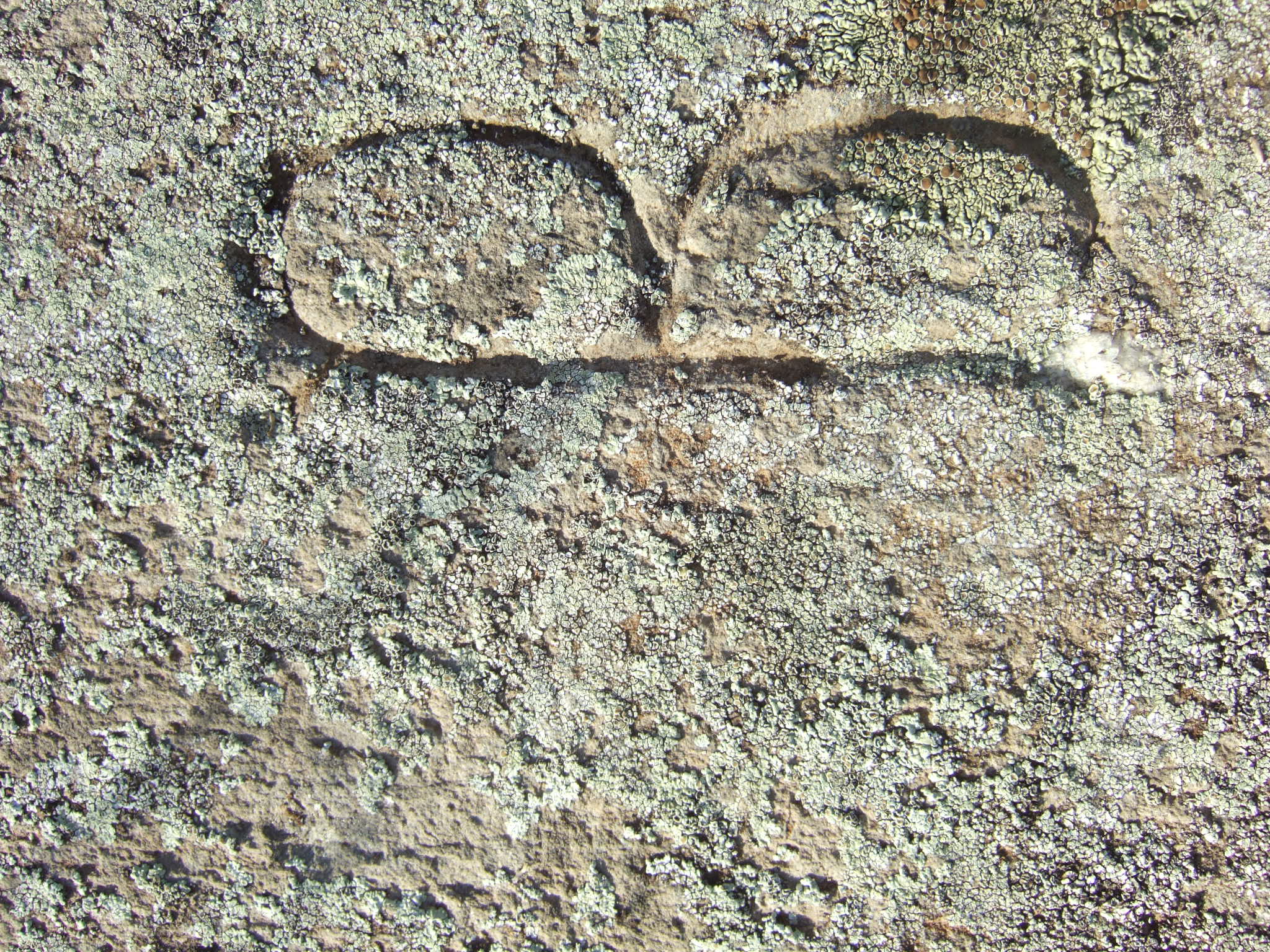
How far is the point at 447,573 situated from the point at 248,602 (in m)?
0.46

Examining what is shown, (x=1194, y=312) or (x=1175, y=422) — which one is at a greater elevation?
(x=1194, y=312)

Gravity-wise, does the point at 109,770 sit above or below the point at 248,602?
below

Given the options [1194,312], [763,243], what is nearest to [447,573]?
[763,243]

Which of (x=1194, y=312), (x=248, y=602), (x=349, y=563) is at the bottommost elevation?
(x=248, y=602)

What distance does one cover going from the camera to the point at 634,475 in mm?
1773

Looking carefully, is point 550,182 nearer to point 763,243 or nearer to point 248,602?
point 763,243

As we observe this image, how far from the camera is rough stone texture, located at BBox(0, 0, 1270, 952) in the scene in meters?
1.74

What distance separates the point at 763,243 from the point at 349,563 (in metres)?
1.16

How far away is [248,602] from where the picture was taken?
1788mm

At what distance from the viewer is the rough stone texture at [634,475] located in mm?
1741

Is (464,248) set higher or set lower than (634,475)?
higher

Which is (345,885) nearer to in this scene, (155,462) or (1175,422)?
(155,462)

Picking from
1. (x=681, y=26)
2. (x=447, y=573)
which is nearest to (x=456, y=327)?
(x=447, y=573)

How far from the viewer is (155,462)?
5.87 ft
